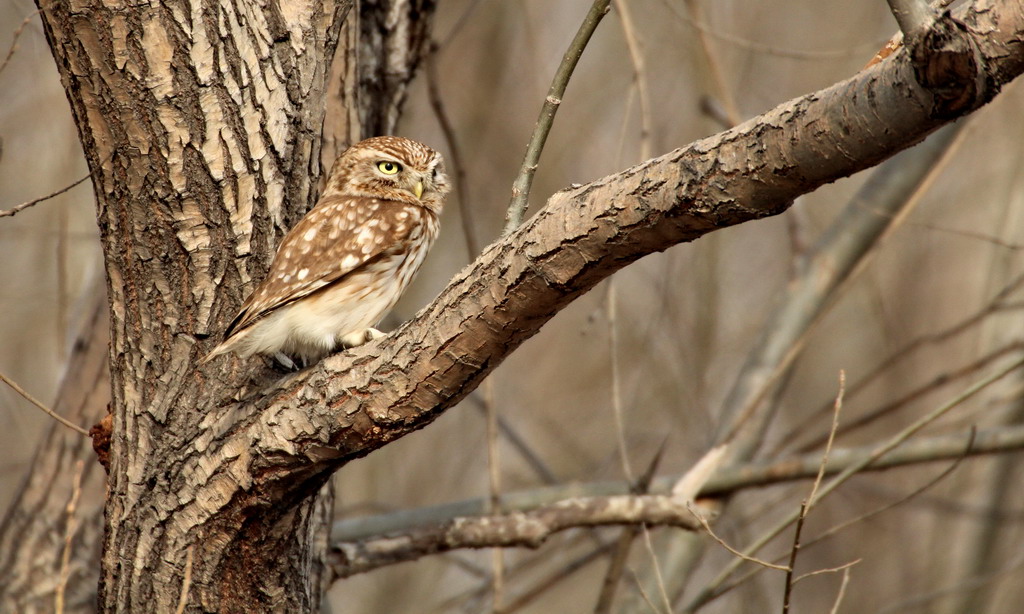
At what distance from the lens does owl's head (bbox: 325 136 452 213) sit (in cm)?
422

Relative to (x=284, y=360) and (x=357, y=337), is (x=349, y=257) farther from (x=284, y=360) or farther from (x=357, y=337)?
(x=284, y=360)

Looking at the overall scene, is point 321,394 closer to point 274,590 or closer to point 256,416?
point 256,416

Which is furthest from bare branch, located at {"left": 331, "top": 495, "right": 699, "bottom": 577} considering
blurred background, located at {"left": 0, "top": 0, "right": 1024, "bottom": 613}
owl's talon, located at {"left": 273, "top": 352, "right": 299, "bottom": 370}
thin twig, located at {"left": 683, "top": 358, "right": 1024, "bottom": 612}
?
blurred background, located at {"left": 0, "top": 0, "right": 1024, "bottom": 613}

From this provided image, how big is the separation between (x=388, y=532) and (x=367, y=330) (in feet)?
3.11

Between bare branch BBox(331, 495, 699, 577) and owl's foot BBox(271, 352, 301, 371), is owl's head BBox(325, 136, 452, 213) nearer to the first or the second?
owl's foot BBox(271, 352, 301, 371)

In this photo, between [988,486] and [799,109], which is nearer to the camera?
[799,109]

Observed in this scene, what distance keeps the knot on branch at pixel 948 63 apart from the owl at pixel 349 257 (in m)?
2.16

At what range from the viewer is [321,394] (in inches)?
107

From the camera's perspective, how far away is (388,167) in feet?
14.4

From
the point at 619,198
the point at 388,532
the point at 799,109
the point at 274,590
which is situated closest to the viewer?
the point at 799,109

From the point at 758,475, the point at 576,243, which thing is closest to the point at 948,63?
the point at 576,243

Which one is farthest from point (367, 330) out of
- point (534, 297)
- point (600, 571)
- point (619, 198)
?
point (600, 571)

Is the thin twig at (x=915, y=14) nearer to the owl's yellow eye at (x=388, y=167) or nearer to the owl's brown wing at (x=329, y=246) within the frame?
the owl's brown wing at (x=329, y=246)

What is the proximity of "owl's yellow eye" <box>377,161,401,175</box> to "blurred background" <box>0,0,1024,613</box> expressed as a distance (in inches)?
76.0
